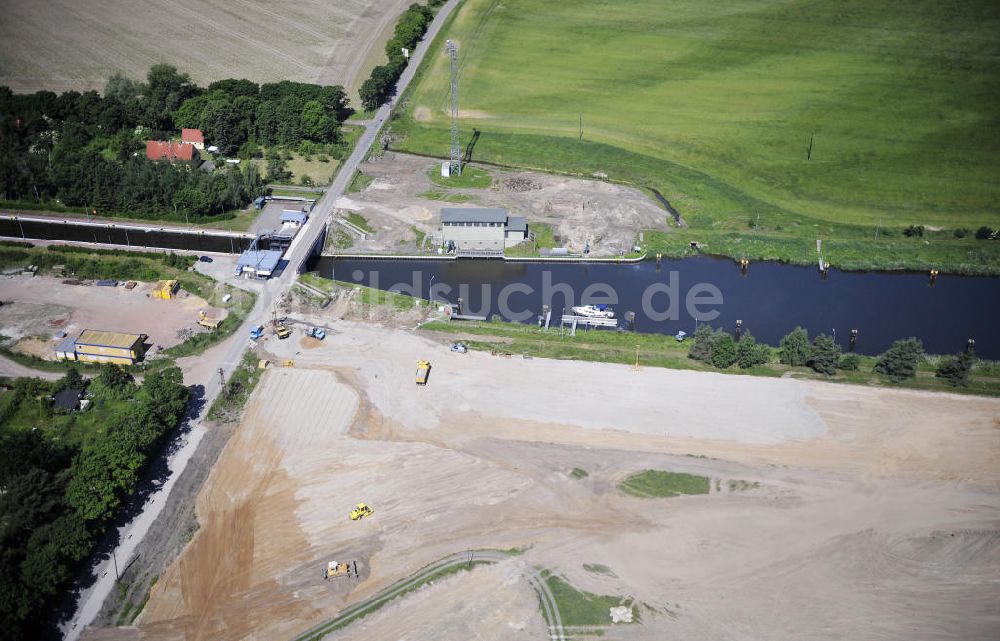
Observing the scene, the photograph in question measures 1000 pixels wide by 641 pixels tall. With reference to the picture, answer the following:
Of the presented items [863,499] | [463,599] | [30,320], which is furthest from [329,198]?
[863,499]

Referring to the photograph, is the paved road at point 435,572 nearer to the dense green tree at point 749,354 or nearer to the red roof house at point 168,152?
the dense green tree at point 749,354

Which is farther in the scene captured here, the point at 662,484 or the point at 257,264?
the point at 257,264

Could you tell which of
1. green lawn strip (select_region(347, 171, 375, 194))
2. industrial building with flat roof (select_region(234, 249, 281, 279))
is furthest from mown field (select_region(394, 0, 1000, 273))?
industrial building with flat roof (select_region(234, 249, 281, 279))

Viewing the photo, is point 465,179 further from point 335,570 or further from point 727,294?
point 335,570

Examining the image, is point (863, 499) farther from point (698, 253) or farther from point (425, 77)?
point (425, 77)

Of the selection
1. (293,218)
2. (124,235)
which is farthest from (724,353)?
(124,235)

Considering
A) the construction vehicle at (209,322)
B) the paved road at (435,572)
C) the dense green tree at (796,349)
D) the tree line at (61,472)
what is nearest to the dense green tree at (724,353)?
the dense green tree at (796,349)
